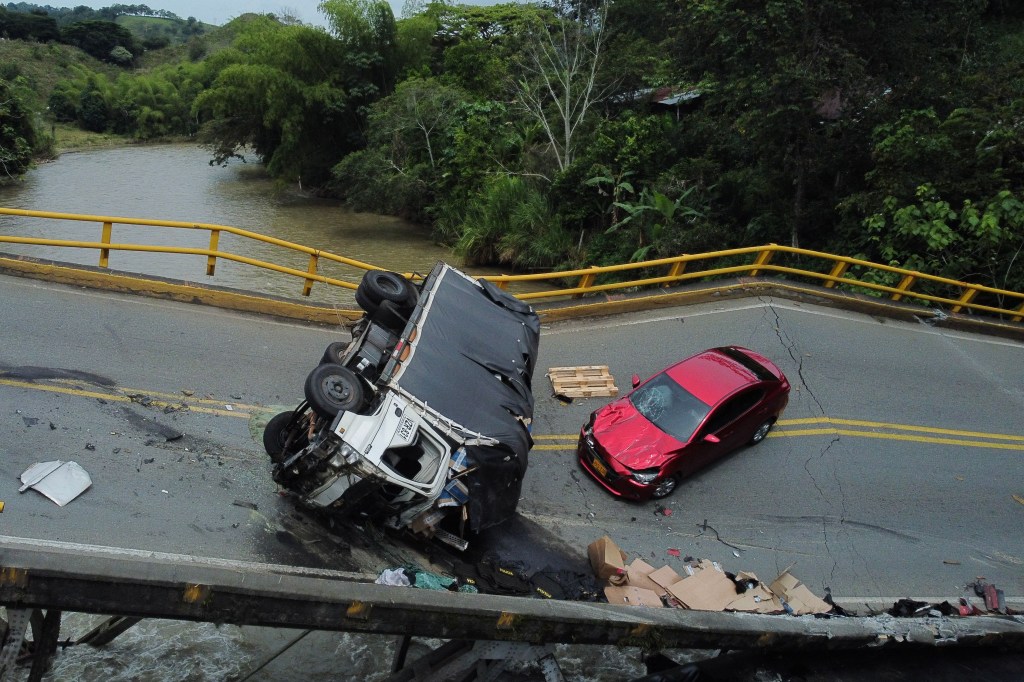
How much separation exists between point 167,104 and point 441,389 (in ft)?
217

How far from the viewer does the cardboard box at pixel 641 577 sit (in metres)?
7.56

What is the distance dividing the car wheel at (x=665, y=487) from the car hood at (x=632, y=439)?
0.91 feet

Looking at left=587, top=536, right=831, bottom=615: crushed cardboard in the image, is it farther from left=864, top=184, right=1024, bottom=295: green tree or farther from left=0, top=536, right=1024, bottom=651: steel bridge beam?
left=864, top=184, right=1024, bottom=295: green tree

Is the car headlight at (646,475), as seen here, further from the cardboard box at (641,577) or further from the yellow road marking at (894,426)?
the yellow road marking at (894,426)

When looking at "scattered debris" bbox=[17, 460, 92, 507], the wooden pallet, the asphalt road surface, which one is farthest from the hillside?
the wooden pallet

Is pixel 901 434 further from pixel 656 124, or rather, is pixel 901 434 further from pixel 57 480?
pixel 656 124

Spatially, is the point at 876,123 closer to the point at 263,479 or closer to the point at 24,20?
the point at 263,479

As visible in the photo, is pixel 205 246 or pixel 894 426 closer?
pixel 894 426

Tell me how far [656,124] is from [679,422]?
60.8 feet

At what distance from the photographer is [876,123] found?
19.4 m

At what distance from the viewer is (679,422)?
9484mm

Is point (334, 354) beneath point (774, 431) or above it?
above

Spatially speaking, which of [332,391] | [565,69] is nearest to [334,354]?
[332,391]

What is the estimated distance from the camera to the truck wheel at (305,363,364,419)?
6.75 meters
